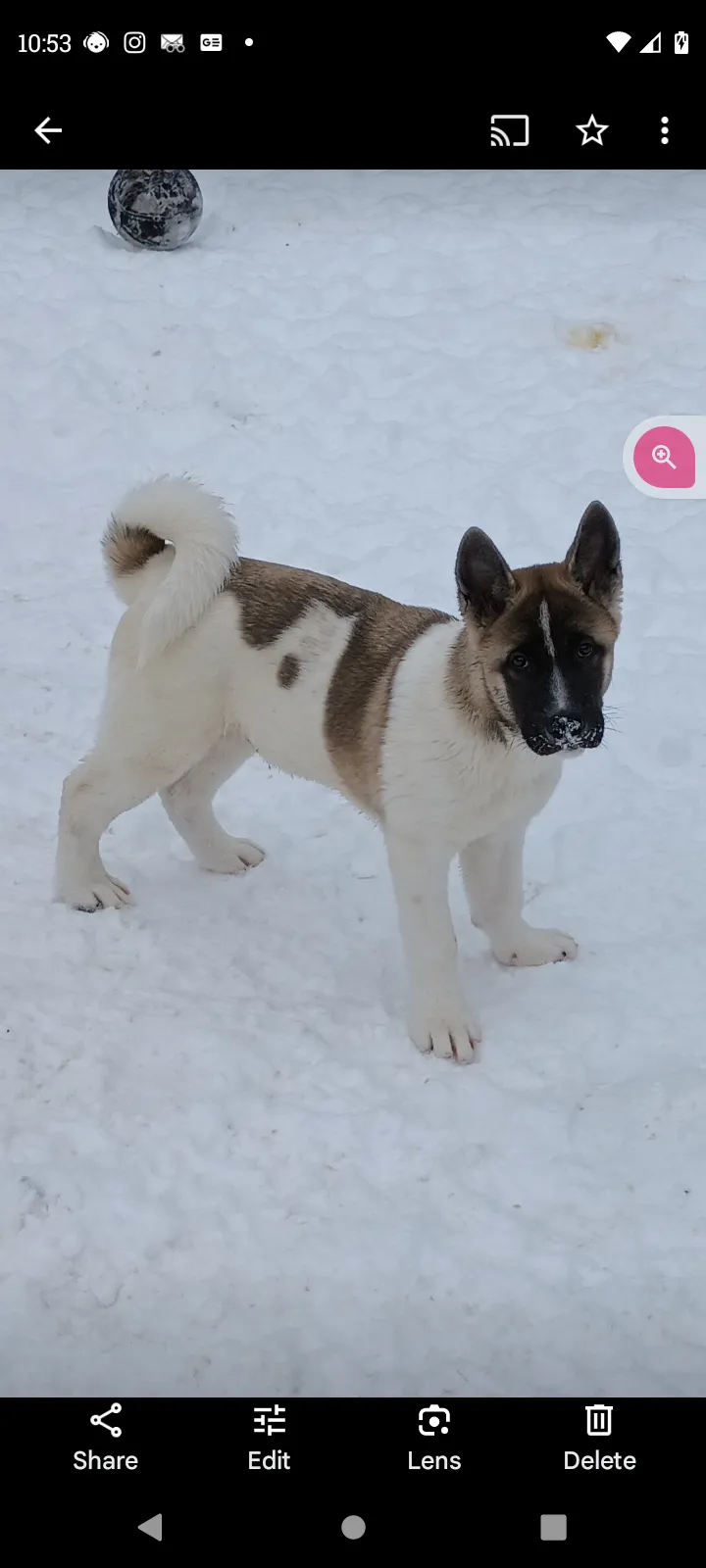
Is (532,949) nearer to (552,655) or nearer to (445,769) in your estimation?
(445,769)

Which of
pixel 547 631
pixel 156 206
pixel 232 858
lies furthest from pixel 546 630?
pixel 156 206

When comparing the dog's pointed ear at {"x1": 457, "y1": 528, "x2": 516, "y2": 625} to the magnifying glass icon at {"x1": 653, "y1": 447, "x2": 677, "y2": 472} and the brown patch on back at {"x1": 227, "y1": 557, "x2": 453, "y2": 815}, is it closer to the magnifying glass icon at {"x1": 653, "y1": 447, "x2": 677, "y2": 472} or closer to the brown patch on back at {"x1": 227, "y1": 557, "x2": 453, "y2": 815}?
the brown patch on back at {"x1": 227, "y1": 557, "x2": 453, "y2": 815}

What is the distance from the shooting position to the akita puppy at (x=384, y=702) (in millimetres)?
4039

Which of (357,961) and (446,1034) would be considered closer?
(446,1034)

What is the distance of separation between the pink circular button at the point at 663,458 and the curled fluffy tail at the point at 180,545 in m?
1.93

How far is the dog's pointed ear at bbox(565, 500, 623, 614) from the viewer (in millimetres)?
4039

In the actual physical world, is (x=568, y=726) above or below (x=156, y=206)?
below

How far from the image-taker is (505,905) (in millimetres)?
4840

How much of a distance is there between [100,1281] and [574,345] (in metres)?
6.75

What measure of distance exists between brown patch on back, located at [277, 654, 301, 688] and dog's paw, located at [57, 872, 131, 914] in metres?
1.15

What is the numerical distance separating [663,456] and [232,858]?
245cm

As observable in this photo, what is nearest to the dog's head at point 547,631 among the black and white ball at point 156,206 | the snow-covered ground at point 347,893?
the snow-covered ground at point 347,893
